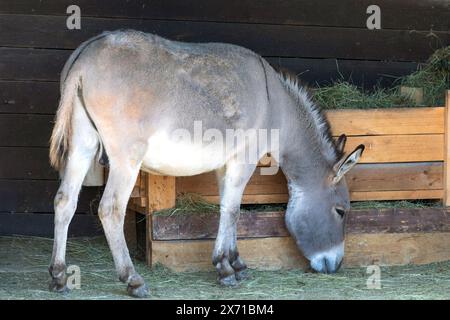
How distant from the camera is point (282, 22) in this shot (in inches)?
303

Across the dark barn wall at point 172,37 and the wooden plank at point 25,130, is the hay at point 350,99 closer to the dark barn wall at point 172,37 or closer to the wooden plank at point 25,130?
the dark barn wall at point 172,37

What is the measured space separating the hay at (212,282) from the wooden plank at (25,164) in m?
0.82

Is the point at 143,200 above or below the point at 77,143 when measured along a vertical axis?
below

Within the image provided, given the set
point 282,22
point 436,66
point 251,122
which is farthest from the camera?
point 282,22

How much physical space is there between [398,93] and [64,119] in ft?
10.7

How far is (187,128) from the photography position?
18.2ft

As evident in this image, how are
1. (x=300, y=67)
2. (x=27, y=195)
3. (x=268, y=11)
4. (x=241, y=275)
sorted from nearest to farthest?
(x=241, y=275)
(x=27, y=195)
(x=268, y=11)
(x=300, y=67)

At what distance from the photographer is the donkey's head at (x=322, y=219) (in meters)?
6.21

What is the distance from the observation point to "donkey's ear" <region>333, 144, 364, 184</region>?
236 inches

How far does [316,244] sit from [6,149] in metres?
3.02

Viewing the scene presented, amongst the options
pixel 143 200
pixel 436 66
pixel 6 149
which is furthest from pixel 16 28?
pixel 436 66

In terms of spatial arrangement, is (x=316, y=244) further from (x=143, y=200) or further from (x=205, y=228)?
(x=143, y=200)

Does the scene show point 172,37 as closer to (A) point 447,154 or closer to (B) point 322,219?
(B) point 322,219

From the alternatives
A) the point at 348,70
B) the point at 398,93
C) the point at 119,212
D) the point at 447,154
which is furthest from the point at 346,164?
the point at 348,70
